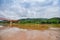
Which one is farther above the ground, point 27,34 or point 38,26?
point 38,26

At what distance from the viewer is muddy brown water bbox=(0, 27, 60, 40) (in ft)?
5.49

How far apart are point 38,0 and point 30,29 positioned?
44 cm

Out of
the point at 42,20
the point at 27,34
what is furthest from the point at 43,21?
the point at 27,34

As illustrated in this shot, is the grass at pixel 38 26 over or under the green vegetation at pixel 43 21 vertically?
under

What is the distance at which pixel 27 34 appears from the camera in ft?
5.61

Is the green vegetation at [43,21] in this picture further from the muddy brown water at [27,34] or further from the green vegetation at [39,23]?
the muddy brown water at [27,34]

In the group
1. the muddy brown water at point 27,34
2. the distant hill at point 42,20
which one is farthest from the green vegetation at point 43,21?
the muddy brown water at point 27,34

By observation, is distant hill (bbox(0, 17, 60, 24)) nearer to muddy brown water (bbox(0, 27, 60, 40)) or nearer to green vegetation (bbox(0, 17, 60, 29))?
green vegetation (bbox(0, 17, 60, 29))

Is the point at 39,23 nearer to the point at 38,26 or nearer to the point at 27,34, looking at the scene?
the point at 38,26

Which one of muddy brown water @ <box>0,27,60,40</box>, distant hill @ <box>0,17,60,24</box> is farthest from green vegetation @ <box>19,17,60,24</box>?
muddy brown water @ <box>0,27,60,40</box>

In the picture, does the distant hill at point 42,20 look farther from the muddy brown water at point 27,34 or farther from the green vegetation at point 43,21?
the muddy brown water at point 27,34

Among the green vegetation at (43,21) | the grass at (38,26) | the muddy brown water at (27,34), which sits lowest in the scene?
the muddy brown water at (27,34)

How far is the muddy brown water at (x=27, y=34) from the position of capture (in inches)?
65.8

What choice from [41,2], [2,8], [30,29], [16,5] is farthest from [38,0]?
[2,8]
